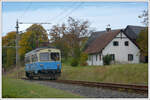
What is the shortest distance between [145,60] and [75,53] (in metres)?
10.6

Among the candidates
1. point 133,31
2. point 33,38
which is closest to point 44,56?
point 33,38

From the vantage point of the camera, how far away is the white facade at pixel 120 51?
3631 centimetres

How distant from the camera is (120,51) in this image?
37.1 meters

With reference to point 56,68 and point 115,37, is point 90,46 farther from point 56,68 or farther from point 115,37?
point 56,68

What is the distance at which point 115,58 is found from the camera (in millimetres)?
36094

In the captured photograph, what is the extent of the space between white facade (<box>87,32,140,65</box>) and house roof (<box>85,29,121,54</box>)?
0.57m

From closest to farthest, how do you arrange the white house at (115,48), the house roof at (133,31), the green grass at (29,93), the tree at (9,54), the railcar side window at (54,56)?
the green grass at (29,93) → the railcar side window at (54,56) → the white house at (115,48) → the tree at (9,54) → the house roof at (133,31)

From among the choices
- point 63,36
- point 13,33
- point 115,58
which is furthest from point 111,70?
point 13,33

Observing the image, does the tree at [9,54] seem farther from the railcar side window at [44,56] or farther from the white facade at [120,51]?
the railcar side window at [44,56]

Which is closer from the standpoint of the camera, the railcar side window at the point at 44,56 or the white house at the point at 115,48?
→ the railcar side window at the point at 44,56

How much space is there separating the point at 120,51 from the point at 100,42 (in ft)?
9.87

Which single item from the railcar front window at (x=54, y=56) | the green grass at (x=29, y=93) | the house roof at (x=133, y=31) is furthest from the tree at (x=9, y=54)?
the green grass at (x=29, y=93)

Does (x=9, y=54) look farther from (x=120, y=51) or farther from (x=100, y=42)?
(x=120, y=51)

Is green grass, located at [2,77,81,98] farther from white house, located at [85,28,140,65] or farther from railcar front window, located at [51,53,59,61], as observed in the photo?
white house, located at [85,28,140,65]
